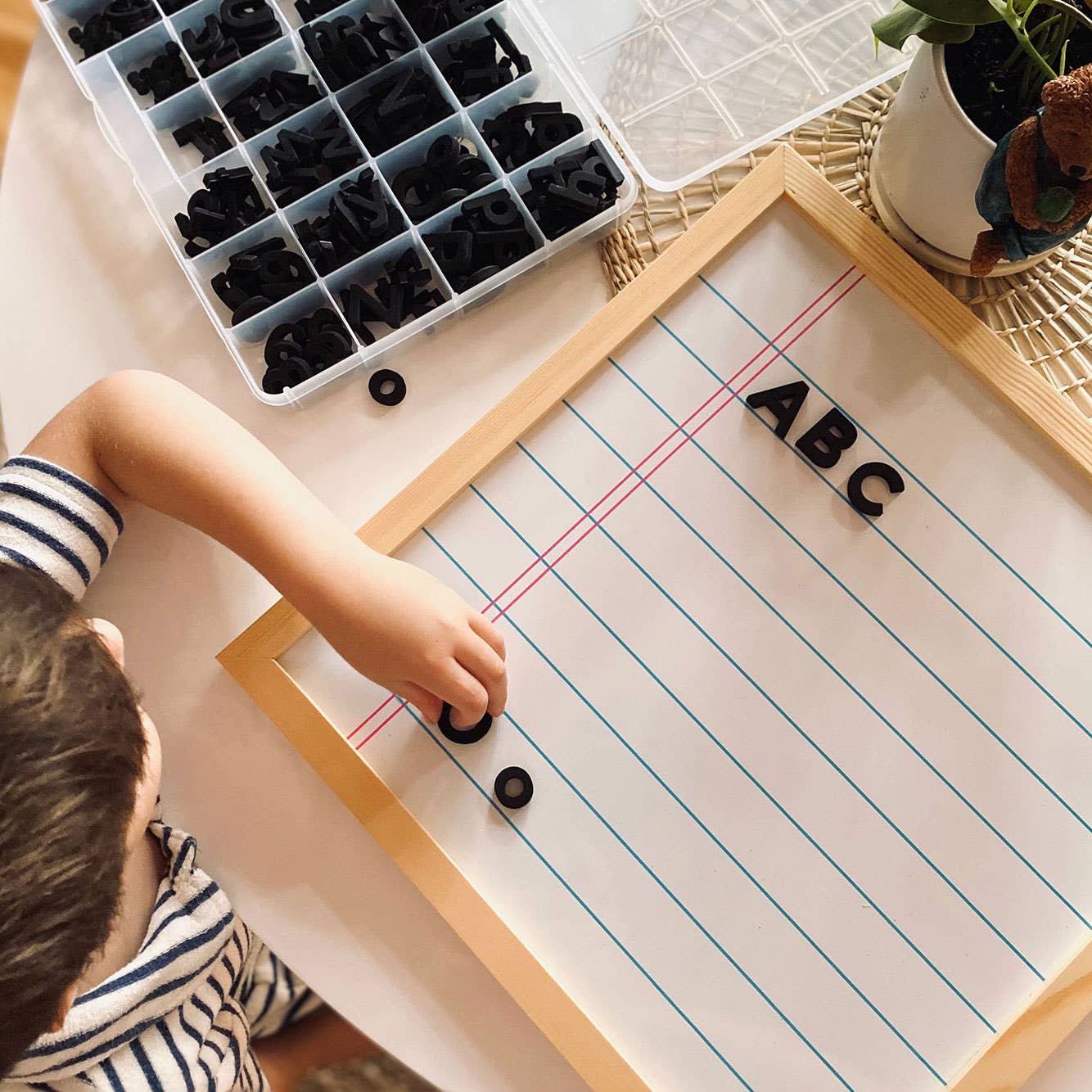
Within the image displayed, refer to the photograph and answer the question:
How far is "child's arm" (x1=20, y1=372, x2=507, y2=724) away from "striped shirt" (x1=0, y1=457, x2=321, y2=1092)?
0.03 metres

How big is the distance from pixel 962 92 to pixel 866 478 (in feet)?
0.72

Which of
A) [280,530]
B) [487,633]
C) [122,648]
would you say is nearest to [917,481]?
[487,633]

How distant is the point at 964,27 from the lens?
49 cm

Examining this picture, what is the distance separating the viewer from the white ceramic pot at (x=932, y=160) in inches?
20.5

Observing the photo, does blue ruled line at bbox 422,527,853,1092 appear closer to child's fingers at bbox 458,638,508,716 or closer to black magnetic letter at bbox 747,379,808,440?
child's fingers at bbox 458,638,508,716

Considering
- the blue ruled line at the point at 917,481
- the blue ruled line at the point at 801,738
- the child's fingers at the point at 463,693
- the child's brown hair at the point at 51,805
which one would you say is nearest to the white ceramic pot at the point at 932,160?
the blue ruled line at the point at 917,481

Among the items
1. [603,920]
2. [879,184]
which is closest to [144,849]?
[603,920]

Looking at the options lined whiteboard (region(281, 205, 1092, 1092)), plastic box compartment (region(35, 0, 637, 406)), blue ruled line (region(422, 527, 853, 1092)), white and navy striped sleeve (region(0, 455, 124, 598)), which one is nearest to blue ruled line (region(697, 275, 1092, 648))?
lined whiteboard (region(281, 205, 1092, 1092))

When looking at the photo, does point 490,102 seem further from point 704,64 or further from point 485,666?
point 485,666

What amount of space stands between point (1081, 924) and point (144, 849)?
55cm

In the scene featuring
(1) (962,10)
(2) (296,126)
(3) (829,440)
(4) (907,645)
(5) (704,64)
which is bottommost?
(4) (907,645)

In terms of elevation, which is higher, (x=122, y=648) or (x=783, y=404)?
(x=122, y=648)

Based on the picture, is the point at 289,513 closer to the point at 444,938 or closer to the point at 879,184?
the point at 444,938

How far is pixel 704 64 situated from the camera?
0.70 m
